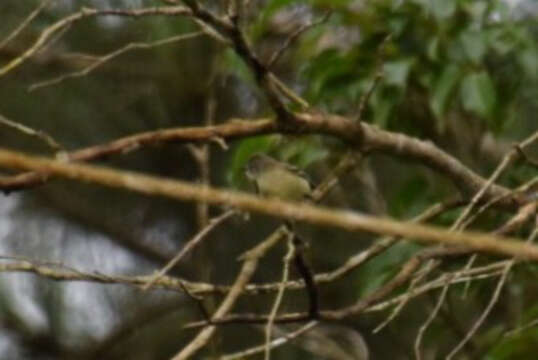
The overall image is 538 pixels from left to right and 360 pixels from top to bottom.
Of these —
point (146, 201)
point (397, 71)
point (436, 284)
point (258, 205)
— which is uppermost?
point (258, 205)

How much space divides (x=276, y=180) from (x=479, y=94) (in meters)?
0.66

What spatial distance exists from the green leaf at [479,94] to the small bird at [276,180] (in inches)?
23.0

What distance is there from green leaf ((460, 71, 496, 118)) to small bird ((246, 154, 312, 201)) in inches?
23.0

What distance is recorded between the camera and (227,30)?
122 centimetres

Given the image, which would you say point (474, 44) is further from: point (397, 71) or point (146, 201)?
point (146, 201)

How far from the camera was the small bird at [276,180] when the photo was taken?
142 centimetres

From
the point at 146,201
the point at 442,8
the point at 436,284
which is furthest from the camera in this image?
the point at 146,201

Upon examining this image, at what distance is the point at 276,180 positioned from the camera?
1435mm

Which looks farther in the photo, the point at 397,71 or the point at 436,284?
the point at 397,71

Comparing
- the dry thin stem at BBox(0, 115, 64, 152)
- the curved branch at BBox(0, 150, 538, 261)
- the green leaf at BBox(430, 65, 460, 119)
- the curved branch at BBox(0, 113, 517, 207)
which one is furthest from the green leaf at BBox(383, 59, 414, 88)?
the curved branch at BBox(0, 150, 538, 261)

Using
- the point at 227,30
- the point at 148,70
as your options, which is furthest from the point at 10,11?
the point at 227,30

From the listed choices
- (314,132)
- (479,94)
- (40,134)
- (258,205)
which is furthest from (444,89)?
(258,205)

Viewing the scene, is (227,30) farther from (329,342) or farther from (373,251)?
(329,342)

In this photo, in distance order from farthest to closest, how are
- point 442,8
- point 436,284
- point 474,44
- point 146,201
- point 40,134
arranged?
point 146,201
point 474,44
point 442,8
point 436,284
point 40,134
